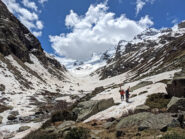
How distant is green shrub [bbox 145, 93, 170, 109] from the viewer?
57.4 feet

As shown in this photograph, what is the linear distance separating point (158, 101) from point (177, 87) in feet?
7.93

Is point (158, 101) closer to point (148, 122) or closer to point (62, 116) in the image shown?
point (148, 122)

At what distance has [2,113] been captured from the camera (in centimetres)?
3475

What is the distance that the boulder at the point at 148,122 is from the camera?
11.7 meters

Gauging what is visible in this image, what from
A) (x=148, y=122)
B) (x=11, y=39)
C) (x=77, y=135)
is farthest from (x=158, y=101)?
(x=11, y=39)

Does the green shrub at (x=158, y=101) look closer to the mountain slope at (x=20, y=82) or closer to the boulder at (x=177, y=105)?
the boulder at (x=177, y=105)

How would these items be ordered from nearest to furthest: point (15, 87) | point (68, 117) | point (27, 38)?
point (68, 117) → point (15, 87) → point (27, 38)

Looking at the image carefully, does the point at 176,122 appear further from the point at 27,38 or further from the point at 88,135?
the point at 27,38

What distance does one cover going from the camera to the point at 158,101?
18.8 meters

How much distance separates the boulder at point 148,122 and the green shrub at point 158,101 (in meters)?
4.17

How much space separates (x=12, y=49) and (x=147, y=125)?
105m

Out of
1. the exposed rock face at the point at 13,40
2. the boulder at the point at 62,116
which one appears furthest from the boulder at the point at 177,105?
the exposed rock face at the point at 13,40

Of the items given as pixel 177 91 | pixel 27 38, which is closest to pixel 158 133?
pixel 177 91

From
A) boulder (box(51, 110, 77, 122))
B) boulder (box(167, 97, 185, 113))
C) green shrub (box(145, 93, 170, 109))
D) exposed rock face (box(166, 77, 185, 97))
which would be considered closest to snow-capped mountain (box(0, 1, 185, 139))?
green shrub (box(145, 93, 170, 109))
